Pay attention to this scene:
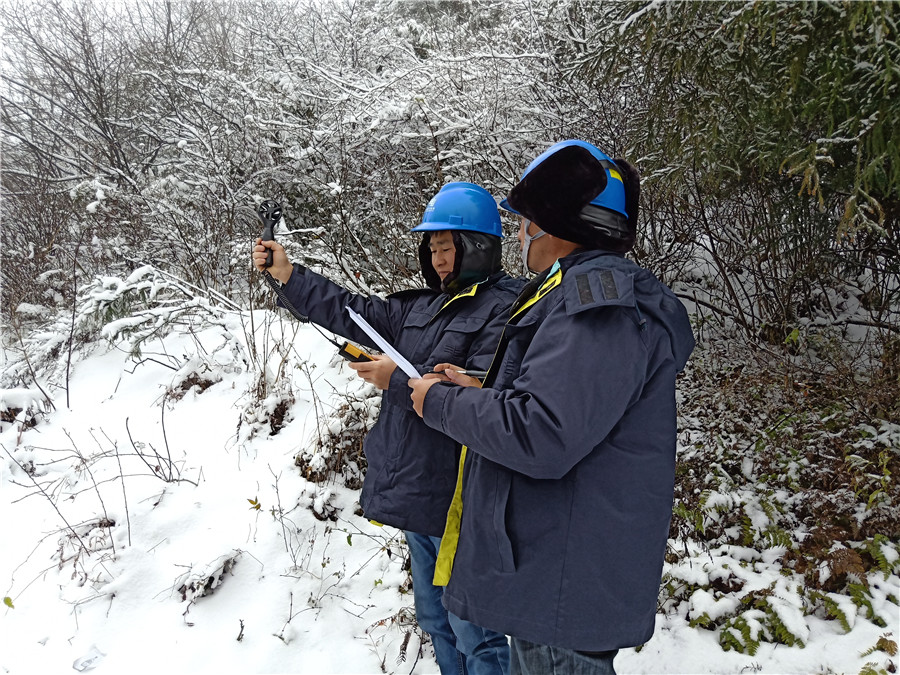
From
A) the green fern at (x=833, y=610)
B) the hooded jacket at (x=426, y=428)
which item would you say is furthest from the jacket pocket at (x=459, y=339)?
the green fern at (x=833, y=610)

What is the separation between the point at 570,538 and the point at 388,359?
792 millimetres

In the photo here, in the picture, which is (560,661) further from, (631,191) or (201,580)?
(201,580)

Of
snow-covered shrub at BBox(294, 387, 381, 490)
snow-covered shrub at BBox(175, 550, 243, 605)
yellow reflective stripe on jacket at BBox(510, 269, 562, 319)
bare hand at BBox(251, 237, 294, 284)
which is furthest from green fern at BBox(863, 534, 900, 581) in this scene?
snow-covered shrub at BBox(175, 550, 243, 605)

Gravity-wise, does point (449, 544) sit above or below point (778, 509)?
above

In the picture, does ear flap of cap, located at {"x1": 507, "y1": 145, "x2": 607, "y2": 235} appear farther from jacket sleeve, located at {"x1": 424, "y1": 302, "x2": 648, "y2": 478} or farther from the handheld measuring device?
the handheld measuring device

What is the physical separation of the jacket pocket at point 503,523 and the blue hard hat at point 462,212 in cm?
98

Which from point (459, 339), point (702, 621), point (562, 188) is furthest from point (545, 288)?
point (702, 621)

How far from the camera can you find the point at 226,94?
772 centimetres

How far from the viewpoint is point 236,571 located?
9.86ft

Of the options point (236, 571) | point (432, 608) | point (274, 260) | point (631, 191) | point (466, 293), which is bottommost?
point (236, 571)

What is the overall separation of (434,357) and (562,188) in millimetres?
766

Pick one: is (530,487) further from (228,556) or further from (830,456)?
(830,456)

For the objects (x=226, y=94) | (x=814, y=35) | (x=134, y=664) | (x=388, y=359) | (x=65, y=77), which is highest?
(x=65, y=77)

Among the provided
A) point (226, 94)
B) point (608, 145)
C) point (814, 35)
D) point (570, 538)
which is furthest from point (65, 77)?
point (570, 538)
